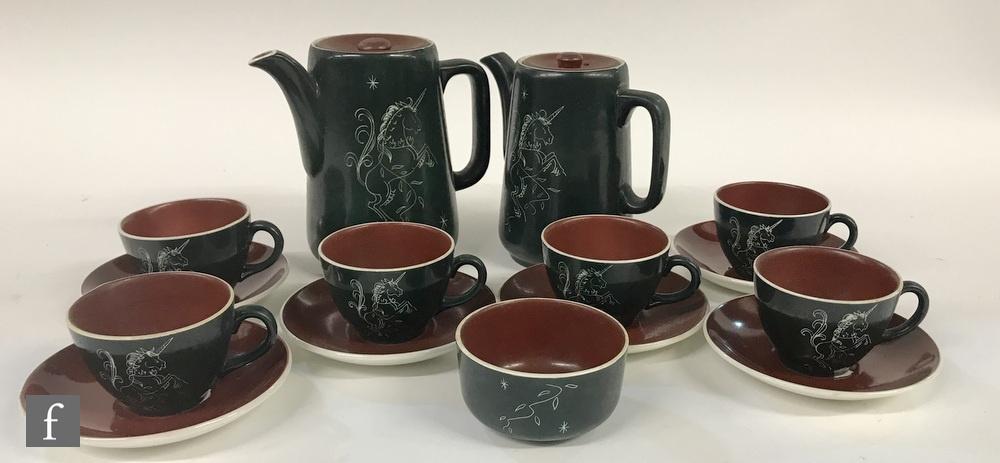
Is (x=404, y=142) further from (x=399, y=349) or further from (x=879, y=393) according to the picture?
(x=879, y=393)

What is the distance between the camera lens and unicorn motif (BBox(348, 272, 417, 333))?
1120 mm

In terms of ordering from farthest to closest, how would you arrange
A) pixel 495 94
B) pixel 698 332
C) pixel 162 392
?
pixel 495 94, pixel 698 332, pixel 162 392

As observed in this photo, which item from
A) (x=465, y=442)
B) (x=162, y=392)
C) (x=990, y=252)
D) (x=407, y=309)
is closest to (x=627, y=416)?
(x=465, y=442)

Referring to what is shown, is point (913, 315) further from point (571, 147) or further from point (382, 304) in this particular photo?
point (382, 304)

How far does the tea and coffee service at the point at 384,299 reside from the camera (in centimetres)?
113

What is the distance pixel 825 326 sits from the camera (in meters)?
1.04

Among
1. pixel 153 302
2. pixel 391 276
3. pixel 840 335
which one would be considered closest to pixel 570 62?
pixel 391 276

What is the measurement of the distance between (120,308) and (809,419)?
915 mm

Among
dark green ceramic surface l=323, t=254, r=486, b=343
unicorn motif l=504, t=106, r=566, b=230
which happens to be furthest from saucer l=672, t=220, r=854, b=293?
dark green ceramic surface l=323, t=254, r=486, b=343

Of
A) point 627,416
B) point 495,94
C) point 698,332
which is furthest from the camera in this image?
point 495,94

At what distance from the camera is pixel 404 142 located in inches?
54.5

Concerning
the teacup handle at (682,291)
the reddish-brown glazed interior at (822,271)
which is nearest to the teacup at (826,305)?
the reddish-brown glazed interior at (822,271)

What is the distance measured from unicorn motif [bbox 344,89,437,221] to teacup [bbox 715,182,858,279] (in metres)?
0.52

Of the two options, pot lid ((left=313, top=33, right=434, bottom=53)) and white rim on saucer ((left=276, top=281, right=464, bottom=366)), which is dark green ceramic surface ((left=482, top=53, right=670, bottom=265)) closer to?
pot lid ((left=313, top=33, right=434, bottom=53))
